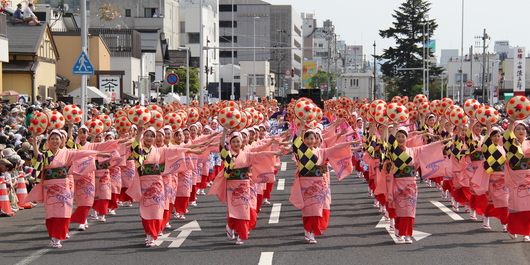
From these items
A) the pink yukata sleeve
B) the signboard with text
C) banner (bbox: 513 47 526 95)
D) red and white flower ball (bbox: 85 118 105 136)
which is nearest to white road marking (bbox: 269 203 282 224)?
the pink yukata sleeve

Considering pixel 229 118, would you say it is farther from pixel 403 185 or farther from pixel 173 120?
pixel 173 120

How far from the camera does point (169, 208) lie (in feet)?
38.4

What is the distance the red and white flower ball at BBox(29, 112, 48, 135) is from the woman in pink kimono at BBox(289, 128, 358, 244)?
146 inches

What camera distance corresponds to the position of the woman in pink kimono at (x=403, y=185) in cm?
1066

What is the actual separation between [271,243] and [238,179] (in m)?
1.06

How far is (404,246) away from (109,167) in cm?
568

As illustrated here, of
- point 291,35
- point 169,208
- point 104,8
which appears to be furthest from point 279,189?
point 291,35

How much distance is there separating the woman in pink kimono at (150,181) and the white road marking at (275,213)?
8.07ft

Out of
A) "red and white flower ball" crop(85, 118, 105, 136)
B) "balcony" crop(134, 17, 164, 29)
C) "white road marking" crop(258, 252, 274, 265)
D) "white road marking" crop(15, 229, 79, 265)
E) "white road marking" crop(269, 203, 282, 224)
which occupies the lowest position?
"white road marking" crop(269, 203, 282, 224)

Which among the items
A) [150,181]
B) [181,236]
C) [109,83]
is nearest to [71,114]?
[150,181]

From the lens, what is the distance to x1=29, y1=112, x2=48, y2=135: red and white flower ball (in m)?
10.7

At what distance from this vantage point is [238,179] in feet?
35.5

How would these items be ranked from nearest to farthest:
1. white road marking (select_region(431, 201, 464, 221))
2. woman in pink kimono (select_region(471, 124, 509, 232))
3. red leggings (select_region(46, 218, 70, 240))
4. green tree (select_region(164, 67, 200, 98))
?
1. red leggings (select_region(46, 218, 70, 240))
2. woman in pink kimono (select_region(471, 124, 509, 232))
3. white road marking (select_region(431, 201, 464, 221))
4. green tree (select_region(164, 67, 200, 98))

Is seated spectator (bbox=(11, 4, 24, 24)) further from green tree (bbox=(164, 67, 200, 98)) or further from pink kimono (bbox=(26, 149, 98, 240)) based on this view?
green tree (bbox=(164, 67, 200, 98))
